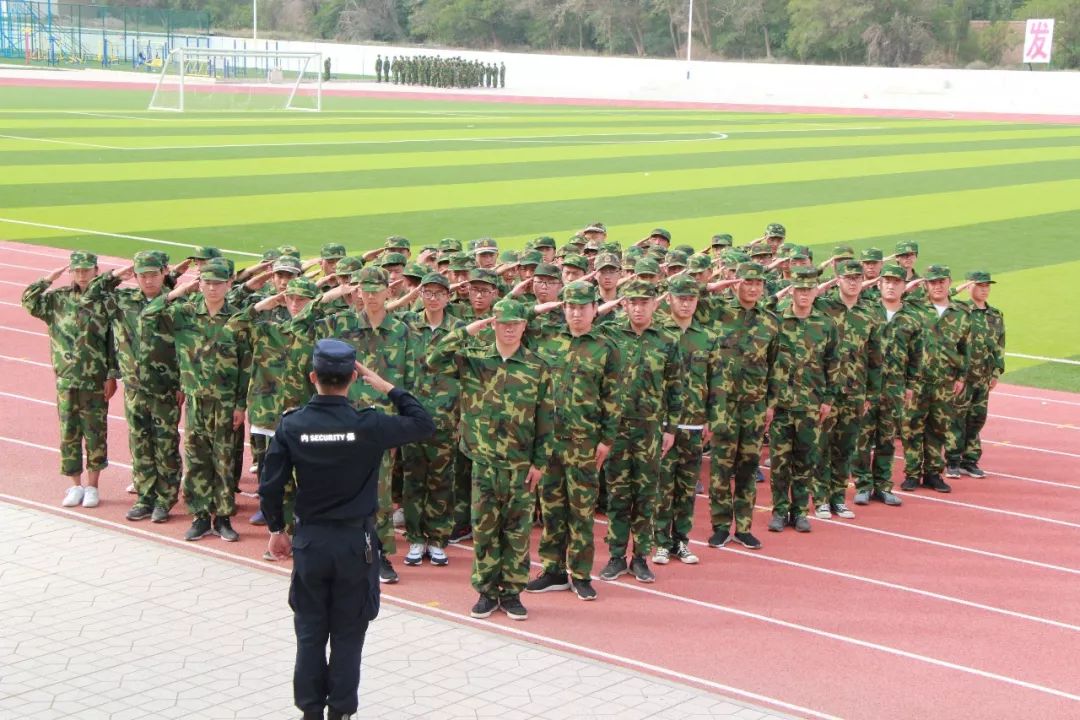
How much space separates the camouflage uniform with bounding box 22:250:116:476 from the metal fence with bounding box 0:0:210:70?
235ft

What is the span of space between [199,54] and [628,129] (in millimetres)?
17406

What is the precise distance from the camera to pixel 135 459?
10891mm

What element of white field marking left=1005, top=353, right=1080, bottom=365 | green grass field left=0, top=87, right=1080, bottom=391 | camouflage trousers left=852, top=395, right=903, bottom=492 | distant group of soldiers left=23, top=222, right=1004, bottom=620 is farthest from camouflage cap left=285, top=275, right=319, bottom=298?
white field marking left=1005, top=353, right=1080, bottom=365

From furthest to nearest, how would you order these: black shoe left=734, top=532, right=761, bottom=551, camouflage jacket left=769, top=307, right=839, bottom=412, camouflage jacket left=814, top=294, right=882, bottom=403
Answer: camouflage jacket left=814, top=294, right=882, bottom=403 → camouflage jacket left=769, top=307, right=839, bottom=412 → black shoe left=734, top=532, right=761, bottom=551

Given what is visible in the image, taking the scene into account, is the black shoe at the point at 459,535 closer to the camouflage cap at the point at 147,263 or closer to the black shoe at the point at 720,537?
the black shoe at the point at 720,537

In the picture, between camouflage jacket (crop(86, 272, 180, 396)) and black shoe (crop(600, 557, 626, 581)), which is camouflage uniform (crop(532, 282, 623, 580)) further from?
camouflage jacket (crop(86, 272, 180, 396))

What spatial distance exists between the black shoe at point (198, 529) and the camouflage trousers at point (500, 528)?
96.6 inches

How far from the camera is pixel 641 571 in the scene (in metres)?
9.97

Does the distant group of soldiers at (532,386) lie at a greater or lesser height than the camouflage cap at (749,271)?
lesser

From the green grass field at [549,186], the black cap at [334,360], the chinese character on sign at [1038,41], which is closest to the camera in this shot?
the black cap at [334,360]

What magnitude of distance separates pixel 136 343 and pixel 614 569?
387cm

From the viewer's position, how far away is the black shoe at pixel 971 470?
43.2 ft

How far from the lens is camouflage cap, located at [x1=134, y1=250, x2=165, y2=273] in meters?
10.8

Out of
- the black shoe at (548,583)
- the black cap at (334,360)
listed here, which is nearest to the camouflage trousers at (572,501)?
the black shoe at (548,583)
